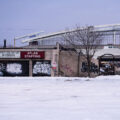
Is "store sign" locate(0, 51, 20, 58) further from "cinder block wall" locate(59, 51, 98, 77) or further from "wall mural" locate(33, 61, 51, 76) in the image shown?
"cinder block wall" locate(59, 51, 98, 77)

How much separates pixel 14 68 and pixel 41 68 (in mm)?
3188

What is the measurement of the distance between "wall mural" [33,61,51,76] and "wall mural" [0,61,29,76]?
94 cm

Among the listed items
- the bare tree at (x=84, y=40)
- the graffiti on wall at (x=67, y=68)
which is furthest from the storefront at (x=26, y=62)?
the bare tree at (x=84, y=40)

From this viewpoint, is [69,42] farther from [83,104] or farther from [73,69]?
[83,104]

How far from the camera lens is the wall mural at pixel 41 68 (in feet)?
66.4

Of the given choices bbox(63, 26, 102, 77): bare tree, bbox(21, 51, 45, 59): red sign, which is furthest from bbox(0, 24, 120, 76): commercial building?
bbox(63, 26, 102, 77): bare tree

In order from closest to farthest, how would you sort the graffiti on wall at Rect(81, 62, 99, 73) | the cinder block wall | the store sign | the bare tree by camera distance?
the cinder block wall
the store sign
the graffiti on wall at Rect(81, 62, 99, 73)
the bare tree

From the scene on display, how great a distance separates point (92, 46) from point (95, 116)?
57.5 feet

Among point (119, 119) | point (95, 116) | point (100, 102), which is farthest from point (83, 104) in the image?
point (119, 119)

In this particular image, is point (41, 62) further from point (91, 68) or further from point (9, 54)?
point (91, 68)

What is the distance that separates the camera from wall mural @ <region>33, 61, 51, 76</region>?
66.4ft

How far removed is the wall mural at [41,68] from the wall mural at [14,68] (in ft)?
3.10

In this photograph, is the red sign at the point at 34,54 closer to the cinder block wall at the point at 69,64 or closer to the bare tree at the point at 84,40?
the cinder block wall at the point at 69,64

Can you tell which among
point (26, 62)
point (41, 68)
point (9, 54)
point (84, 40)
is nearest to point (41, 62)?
point (41, 68)
